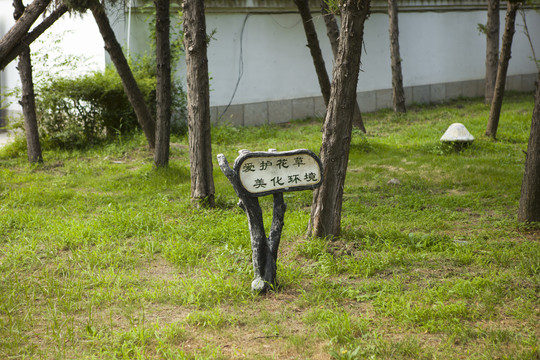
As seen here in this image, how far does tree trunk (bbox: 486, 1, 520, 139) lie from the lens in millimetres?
9758

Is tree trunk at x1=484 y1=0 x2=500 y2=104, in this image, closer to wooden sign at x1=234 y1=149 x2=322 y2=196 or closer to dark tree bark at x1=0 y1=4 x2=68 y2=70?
dark tree bark at x1=0 y1=4 x2=68 y2=70

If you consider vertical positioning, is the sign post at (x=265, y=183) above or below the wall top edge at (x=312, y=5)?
below

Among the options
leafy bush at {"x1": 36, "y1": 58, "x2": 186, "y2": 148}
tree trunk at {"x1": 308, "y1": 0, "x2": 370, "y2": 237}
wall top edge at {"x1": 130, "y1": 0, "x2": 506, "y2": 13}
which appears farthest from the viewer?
wall top edge at {"x1": 130, "y1": 0, "x2": 506, "y2": 13}

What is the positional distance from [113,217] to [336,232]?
273 centimetres

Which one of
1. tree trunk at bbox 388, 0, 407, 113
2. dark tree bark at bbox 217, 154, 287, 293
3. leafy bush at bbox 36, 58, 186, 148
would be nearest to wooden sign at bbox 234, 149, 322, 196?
dark tree bark at bbox 217, 154, 287, 293

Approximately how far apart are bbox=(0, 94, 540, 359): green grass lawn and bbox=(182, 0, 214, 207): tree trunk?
1.10ft

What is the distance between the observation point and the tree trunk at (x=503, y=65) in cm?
976

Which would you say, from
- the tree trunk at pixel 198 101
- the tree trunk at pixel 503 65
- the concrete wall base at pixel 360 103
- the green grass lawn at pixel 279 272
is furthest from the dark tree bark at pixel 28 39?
the tree trunk at pixel 503 65

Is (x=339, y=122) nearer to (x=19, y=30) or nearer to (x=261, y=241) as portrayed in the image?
(x=261, y=241)

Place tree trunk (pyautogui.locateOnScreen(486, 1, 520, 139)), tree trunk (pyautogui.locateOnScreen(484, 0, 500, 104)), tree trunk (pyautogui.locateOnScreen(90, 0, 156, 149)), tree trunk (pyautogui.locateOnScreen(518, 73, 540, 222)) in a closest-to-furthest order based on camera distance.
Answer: tree trunk (pyautogui.locateOnScreen(518, 73, 540, 222)) → tree trunk (pyautogui.locateOnScreen(90, 0, 156, 149)) → tree trunk (pyautogui.locateOnScreen(486, 1, 520, 139)) → tree trunk (pyautogui.locateOnScreen(484, 0, 500, 104))

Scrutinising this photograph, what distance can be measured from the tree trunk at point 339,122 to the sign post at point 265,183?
0.97 m

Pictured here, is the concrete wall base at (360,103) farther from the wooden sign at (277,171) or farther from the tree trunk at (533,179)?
the wooden sign at (277,171)

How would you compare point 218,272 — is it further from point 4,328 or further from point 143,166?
point 143,166

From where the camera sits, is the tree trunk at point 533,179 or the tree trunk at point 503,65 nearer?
the tree trunk at point 533,179
